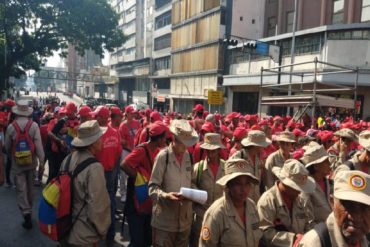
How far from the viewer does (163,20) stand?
161ft

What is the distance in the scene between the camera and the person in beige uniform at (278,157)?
462cm

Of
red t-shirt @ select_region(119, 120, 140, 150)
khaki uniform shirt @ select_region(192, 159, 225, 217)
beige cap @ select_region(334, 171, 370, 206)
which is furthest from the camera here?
red t-shirt @ select_region(119, 120, 140, 150)

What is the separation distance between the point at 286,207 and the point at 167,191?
1225mm

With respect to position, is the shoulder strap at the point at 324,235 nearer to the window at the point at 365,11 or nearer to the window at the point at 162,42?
the window at the point at 365,11

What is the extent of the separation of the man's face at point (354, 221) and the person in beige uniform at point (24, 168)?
509 cm

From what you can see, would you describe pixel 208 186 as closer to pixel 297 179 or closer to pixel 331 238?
pixel 297 179

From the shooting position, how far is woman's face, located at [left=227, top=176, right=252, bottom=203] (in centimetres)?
286

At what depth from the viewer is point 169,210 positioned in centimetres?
367

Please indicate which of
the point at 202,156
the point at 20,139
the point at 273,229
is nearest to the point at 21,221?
the point at 20,139

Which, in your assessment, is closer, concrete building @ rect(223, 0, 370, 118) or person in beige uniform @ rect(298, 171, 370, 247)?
person in beige uniform @ rect(298, 171, 370, 247)

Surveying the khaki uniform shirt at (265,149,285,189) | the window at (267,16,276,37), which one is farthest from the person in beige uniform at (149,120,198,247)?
the window at (267,16,276,37)

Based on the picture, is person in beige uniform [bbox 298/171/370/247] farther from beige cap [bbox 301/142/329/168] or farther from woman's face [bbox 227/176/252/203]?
beige cap [bbox 301/142/329/168]

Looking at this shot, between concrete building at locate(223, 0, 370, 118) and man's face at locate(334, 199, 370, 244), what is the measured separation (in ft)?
62.3

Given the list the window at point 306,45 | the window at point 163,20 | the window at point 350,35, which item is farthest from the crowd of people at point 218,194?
the window at point 163,20
